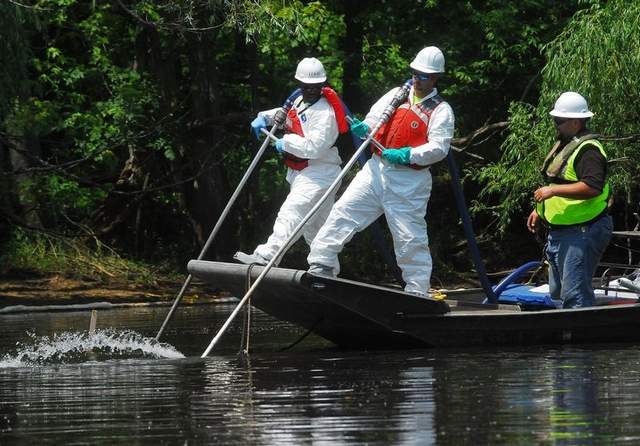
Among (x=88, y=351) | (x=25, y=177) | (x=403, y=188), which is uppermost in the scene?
(x=25, y=177)

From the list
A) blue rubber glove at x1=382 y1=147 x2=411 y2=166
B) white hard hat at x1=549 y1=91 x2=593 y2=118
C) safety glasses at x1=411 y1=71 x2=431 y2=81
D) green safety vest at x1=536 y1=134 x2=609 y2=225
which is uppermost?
safety glasses at x1=411 y1=71 x2=431 y2=81

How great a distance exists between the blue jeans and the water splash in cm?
285

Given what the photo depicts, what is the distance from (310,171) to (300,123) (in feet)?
1.24

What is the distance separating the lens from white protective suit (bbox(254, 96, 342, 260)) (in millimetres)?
11828

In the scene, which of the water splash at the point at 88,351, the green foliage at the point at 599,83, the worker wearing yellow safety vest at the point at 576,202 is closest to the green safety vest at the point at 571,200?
the worker wearing yellow safety vest at the point at 576,202

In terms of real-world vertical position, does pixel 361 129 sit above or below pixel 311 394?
above

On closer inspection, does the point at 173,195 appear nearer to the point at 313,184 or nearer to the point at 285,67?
the point at 285,67

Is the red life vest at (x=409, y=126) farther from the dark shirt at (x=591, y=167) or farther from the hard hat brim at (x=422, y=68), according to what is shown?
the dark shirt at (x=591, y=167)

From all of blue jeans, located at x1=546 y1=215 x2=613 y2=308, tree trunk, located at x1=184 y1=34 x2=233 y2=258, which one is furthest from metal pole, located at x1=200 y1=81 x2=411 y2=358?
tree trunk, located at x1=184 y1=34 x2=233 y2=258

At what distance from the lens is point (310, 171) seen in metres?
12.0

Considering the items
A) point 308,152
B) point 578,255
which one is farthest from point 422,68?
point 578,255

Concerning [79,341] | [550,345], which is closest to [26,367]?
[79,341]

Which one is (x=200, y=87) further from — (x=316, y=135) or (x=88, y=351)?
(x=316, y=135)

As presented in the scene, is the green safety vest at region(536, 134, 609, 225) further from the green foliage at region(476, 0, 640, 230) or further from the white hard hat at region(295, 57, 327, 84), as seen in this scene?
the green foliage at region(476, 0, 640, 230)
